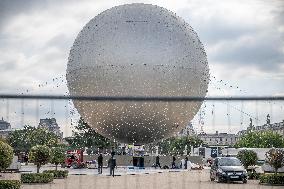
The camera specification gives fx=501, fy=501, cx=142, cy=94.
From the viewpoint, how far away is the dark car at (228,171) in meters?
27.0

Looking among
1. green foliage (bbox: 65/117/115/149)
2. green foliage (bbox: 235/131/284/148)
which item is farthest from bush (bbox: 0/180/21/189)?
green foliage (bbox: 235/131/284/148)

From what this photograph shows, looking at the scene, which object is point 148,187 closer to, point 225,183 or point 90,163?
point 225,183

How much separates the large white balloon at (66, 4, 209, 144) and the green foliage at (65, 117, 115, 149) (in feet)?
155

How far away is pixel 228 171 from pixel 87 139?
169ft

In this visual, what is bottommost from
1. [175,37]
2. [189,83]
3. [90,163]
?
→ [90,163]

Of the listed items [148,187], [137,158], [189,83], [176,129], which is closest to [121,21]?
[189,83]

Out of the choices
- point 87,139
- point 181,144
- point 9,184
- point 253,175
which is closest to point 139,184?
point 9,184

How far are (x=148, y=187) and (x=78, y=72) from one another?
789cm

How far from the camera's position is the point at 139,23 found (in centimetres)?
2614

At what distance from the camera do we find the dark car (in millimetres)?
27031

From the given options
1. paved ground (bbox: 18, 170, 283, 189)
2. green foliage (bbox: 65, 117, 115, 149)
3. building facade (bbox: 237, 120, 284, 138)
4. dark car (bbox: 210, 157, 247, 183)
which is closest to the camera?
paved ground (bbox: 18, 170, 283, 189)

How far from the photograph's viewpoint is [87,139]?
76938 mm

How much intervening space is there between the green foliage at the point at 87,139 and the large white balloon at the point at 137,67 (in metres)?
47.2

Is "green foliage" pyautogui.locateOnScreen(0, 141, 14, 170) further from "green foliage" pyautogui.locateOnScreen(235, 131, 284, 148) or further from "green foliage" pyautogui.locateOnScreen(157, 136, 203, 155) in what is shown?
"green foliage" pyautogui.locateOnScreen(157, 136, 203, 155)
